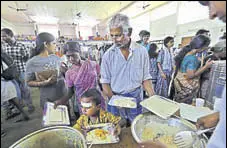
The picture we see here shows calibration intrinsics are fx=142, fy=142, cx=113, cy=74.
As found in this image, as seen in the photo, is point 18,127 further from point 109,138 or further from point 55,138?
point 109,138

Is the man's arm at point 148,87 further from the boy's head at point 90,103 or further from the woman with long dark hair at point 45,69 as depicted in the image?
the woman with long dark hair at point 45,69

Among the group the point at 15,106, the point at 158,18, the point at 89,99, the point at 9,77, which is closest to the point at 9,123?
the point at 15,106

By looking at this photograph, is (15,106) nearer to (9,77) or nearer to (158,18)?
(9,77)

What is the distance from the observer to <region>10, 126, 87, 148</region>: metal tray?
0.52m

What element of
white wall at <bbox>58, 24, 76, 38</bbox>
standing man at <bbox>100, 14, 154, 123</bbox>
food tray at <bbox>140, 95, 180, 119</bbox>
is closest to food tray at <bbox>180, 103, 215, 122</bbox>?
food tray at <bbox>140, 95, 180, 119</bbox>

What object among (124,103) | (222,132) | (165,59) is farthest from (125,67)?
(165,59)

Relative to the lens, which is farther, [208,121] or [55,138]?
[55,138]

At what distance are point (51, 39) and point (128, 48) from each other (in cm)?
47

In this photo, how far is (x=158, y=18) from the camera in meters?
0.82

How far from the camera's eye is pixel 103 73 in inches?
38.0

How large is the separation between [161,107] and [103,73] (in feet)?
1.47

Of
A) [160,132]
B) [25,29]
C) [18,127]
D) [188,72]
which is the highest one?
[25,29]

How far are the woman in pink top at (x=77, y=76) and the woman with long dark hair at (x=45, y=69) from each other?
56mm

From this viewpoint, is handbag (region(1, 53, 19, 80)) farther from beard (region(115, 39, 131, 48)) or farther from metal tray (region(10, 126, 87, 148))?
beard (region(115, 39, 131, 48))
